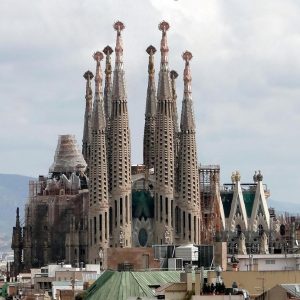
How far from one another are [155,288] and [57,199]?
112769mm

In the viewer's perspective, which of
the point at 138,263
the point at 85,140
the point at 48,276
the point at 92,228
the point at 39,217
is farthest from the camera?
the point at 85,140

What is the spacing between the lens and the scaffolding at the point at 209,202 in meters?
178

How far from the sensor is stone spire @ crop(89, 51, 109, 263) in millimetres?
168625

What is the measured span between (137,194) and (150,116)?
14098mm

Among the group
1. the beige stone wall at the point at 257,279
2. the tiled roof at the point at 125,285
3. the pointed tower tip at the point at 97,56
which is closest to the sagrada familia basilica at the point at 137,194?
the pointed tower tip at the point at 97,56

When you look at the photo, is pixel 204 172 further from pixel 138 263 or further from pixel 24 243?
pixel 138 263

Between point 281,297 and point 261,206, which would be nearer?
point 281,297

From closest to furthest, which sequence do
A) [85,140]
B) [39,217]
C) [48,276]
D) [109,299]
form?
[109,299] → [48,276] → [39,217] → [85,140]

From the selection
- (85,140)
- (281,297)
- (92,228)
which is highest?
(85,140)

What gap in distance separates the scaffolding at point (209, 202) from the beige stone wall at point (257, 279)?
10909 cm

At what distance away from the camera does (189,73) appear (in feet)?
591

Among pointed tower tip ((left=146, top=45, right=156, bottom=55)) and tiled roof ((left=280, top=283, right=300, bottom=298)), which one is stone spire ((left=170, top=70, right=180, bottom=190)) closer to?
pointed tower tip ((left=146, top=45, right=156, bottom=55))

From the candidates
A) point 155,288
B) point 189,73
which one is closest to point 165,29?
point 189,73

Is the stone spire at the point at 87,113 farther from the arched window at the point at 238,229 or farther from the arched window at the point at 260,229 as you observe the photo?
the arched window at the point at 260,229
